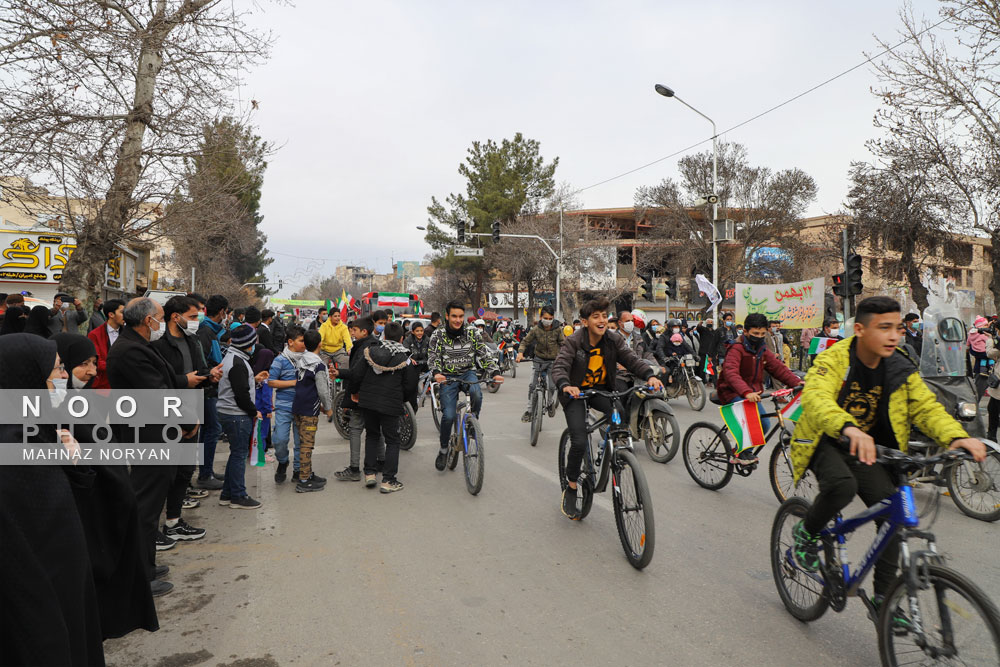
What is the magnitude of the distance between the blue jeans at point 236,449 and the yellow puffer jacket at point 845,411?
4697mm

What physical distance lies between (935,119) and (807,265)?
88.9 ft

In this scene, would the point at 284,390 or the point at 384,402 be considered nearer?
the point at 384,402

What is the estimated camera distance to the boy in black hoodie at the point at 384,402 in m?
6.38

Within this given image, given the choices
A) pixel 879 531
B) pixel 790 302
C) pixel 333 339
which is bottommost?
pixel 879 531

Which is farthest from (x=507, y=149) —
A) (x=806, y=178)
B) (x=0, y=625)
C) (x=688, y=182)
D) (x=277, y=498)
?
(x=0, y=625)

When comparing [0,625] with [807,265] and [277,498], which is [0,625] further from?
[807,265]

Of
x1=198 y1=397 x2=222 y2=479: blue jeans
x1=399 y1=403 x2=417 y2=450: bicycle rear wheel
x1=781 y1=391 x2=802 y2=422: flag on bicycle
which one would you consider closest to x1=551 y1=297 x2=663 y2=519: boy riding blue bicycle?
x1=781 y1=391 x2=802 y2=422: flag on bicycle

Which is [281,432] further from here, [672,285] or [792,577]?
[672,285]

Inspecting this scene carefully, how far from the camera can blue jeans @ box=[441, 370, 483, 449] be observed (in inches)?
276

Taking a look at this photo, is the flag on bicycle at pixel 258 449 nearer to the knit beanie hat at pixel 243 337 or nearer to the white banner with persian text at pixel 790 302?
the knit beanie hat at pixel 243 337

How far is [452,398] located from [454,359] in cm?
45

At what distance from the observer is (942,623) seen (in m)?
2.53

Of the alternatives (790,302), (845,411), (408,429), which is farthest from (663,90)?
(845,411)

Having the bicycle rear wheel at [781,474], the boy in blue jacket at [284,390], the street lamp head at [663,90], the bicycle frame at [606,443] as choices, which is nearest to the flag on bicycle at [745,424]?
the bicycle rear wheel at [781,474]
